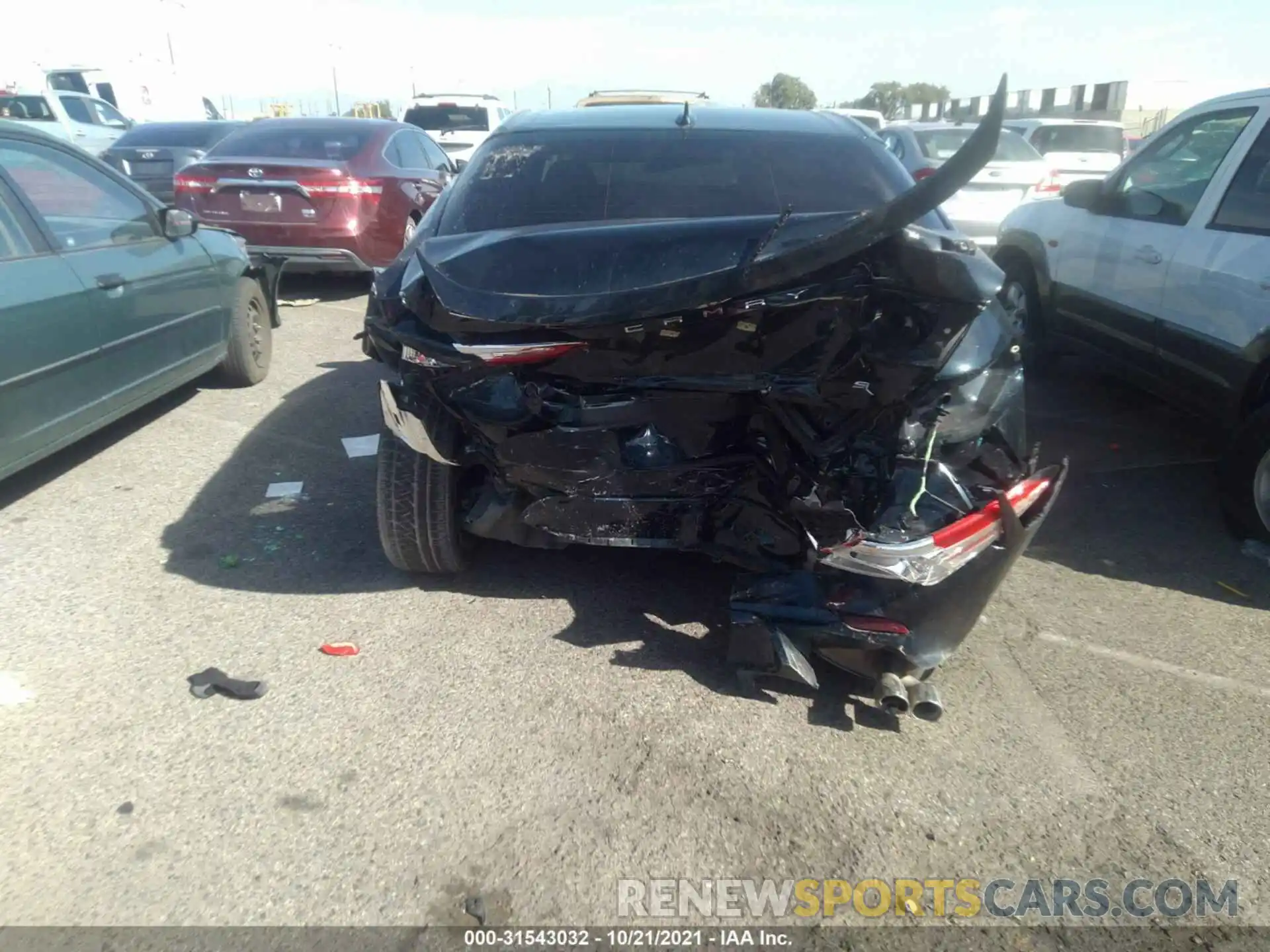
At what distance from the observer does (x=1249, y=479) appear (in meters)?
4.18

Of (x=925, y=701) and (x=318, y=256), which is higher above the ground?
(x=318, y=256)

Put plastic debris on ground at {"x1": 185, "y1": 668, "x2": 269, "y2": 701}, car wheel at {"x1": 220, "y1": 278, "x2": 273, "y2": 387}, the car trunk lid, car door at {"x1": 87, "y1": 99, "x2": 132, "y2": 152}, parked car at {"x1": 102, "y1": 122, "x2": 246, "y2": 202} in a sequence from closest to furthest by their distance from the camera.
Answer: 1. plastic debris on ground at {"x1": 185, "y1": 668, "x2": 269, "y2": 701}
2. car wheel at {"x1": 220, "y1": 278, "x2": 273, "y2": 387}
3. the car trunk lid
4. parked car at {"x1": 102, "y1": 122, "x2": 246, "y2": 202}
5. car door at {"x1": 87, "y1": 99, "x2": 132, "y2": 152}

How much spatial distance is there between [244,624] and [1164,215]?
4.89 metres

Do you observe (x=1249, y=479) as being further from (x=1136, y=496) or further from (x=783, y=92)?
(x=783, y=92)

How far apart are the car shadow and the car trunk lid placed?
2.57 meters

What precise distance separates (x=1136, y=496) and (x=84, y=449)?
5539 millimetres

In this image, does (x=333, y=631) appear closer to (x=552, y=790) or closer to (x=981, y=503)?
(x=552, y=790)

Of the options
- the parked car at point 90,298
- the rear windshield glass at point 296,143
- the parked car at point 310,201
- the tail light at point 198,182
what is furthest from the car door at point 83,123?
the parked car at point 90,298

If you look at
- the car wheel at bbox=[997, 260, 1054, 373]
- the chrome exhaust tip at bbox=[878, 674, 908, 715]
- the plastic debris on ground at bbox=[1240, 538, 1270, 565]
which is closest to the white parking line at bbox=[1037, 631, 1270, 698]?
the chrome exhaust tip at bbox=[878, 674, 908, 715]

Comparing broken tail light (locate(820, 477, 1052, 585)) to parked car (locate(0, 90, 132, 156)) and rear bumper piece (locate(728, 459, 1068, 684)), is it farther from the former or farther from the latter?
parked car (locate(0, 90, 132, 156))

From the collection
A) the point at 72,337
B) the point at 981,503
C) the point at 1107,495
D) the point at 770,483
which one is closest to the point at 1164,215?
the point at 1107,495

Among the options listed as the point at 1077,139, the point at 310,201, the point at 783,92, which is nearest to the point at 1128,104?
the point at 783,92

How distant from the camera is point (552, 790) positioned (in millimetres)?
2619

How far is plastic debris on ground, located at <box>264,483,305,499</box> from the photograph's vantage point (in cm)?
450
